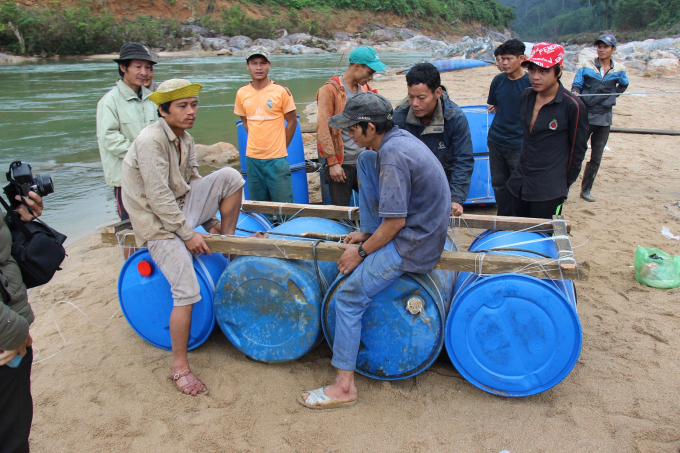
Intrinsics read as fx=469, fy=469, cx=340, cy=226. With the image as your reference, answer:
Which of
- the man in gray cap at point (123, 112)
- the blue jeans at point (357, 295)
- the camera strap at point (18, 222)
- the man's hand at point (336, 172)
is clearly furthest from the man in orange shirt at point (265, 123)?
the camera strap at point (18, 222)

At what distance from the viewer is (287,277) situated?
300 cm

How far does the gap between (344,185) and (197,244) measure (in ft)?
6.91

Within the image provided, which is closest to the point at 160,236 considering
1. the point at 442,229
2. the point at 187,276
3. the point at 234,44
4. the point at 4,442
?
the point at 187,276

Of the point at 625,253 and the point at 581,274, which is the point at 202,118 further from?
the point at 581,274

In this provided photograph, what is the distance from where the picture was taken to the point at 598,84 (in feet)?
19.6

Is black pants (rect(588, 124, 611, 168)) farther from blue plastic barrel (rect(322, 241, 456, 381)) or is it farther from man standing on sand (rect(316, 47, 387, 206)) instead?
blue plastic barrel (rect(322, 241, 456, 381))

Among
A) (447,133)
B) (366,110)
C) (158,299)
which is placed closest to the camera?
(366,110)

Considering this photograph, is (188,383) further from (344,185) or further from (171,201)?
(344,185)

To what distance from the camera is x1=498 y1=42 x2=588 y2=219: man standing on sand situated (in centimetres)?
340

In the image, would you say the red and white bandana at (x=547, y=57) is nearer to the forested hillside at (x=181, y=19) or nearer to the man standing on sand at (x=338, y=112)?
the man standing on sand at (x=338, y=112)

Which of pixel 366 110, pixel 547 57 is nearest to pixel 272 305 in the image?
pixel 366 110

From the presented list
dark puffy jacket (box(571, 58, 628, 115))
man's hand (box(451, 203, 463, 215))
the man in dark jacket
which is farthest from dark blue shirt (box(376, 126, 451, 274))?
dark puffy jacket (box(571, 58, 628, 115))

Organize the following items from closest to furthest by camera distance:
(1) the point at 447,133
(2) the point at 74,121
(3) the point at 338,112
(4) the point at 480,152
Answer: (1) the point at 447,133 → (3) the point at 338,112 → (4) the point at 480,152 → (2) the point at 74,121

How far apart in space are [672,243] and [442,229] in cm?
345
